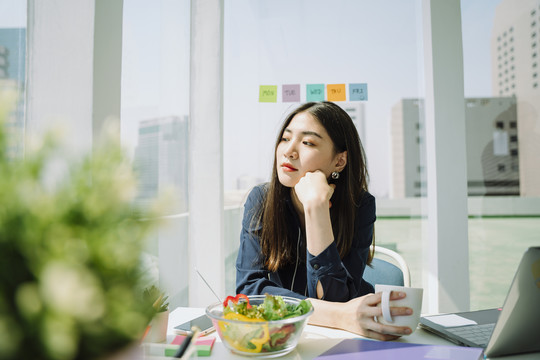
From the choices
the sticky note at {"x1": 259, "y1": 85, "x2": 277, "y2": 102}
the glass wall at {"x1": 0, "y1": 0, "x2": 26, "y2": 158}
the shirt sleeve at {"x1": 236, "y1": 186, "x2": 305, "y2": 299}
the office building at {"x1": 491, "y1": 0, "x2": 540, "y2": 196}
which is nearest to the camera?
the glass wall at {"x1": 0, "y1": 0, "x2": 26, "y2": 158}

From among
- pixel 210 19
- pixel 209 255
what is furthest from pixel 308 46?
pixel 209 255

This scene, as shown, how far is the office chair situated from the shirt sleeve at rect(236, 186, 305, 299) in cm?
44

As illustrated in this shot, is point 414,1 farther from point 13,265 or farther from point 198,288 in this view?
point 13,265

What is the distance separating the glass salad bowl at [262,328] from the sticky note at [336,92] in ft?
6.73

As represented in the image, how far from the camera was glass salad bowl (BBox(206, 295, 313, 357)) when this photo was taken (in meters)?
0.72

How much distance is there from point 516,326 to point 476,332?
200 mm

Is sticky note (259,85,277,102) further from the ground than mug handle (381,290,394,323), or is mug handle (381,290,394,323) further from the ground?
sticky note (259,85,277,102)

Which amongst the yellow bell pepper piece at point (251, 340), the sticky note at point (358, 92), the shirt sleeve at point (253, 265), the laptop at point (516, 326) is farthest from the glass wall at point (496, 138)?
the yellow bell pepper piece at point (251, 340)

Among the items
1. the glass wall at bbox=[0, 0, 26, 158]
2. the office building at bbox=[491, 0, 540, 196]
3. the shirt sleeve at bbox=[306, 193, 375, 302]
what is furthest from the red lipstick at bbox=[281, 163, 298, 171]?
the office building at bbox=[491, 0, 540, 196]

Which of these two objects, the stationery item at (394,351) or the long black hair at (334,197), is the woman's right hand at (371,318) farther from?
the long black hair at (334,197)

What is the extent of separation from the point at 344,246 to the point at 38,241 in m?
1.33

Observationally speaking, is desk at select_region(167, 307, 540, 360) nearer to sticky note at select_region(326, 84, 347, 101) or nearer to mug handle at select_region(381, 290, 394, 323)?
mug handle at select_region(381, 290, 394, 323)

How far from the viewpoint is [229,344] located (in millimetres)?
760

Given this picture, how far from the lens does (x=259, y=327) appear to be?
0.71 m
